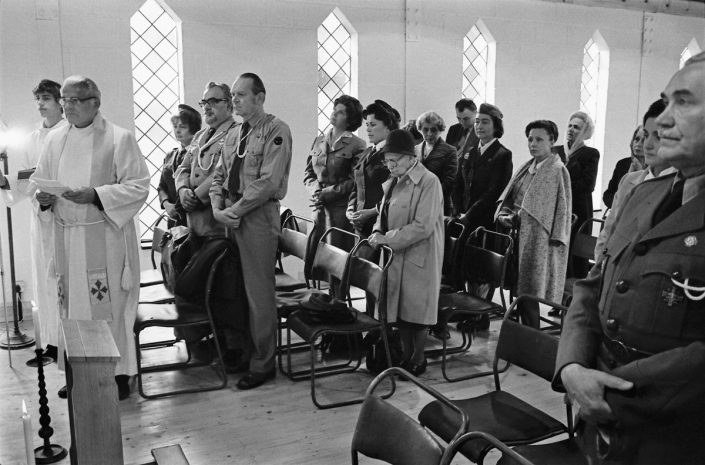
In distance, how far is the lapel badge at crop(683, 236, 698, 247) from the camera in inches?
56.3

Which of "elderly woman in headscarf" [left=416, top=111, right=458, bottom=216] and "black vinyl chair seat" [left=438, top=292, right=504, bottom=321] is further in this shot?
"elderly woman in headscarf" [left=416, top=111, right=458, bottom=216]

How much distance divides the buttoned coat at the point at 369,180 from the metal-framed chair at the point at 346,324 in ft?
1.59

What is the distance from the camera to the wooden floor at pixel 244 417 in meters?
3.16

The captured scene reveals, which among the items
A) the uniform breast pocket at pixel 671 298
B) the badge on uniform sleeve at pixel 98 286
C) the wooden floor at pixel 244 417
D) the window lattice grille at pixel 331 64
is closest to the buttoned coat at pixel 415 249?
the wooden floor at pixel 244 417

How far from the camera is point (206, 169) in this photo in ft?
13.9

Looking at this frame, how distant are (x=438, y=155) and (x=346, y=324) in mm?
1991

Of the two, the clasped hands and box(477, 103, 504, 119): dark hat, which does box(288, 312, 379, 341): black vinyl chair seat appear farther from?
box(477, 103, 504, 119): dark hat

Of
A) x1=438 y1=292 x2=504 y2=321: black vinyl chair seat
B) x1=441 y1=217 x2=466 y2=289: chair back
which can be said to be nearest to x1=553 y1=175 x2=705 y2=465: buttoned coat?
x1=438 y1=292 x2=504 y2=321: black vinyl chair seat

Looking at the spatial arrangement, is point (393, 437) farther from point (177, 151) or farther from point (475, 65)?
point (475, 65)

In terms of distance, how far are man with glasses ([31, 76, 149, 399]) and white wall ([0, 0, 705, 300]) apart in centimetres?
218

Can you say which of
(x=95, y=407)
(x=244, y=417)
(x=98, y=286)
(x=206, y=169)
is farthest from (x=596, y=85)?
(x=95, y=407)

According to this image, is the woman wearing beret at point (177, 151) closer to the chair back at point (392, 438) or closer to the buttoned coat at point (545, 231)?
the buttoned coat at point (545, 231)

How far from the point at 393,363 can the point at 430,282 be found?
606 mm

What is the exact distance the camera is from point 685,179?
1568 millimetres
